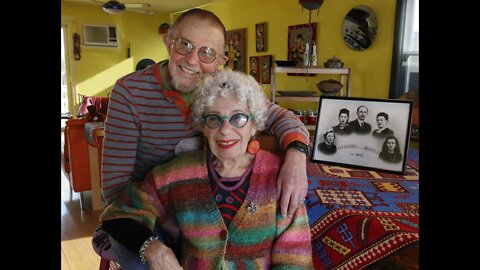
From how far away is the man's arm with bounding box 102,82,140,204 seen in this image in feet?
3.45

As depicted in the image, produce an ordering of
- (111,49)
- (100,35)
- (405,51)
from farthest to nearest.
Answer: (111,49)
(100,35)
(405,51)

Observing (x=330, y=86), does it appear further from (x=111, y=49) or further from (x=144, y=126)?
(x=111, y=49)

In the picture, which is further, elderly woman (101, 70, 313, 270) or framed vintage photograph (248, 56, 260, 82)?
framed vintage photograph (248, 56, 260, 82)

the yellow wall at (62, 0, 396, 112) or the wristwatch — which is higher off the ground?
the yellow wall at (62, 0, 396, 112)

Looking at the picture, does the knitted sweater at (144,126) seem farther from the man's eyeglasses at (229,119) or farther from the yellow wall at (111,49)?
the yellow wall at (111,49)

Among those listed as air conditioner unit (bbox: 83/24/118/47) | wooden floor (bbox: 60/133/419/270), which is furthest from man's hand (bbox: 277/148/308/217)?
air conditioner unit (bbox: 83/24/118/47)

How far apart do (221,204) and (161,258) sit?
0.68 feet

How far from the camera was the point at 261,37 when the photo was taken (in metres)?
4.95

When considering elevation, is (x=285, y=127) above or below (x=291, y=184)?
above

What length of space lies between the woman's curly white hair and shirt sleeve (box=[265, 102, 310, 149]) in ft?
0.30

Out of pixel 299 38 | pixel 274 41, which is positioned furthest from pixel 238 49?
pixel 299 38

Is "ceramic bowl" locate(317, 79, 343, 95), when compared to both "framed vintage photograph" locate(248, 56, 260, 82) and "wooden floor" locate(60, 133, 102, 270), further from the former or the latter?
"framed vintage photograph" locate(248, 56, 260, 82)
